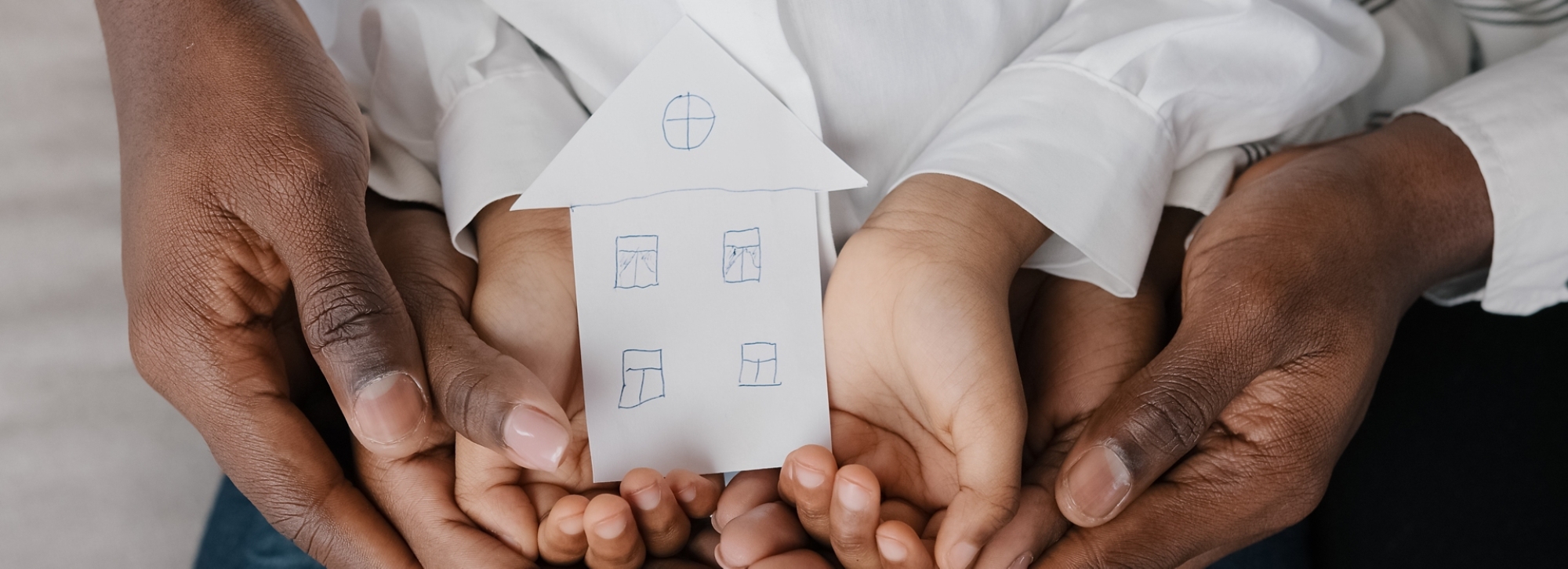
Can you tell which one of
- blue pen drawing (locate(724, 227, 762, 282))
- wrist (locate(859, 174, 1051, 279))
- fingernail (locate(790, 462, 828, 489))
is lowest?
fingernail (locate(790, 462, 828, 489))

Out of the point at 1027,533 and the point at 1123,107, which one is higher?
the point at 1123,107

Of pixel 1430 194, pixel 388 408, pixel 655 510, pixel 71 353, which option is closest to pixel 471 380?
pixel 388 408

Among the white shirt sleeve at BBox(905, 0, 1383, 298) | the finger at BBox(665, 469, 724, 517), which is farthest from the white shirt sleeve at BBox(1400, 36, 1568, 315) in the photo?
the finger at BBox(665, 469, 724, 517)

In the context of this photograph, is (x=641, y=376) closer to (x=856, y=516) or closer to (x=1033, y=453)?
(x=856, y=516)

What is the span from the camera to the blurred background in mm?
835

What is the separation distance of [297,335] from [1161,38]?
2.55 feet

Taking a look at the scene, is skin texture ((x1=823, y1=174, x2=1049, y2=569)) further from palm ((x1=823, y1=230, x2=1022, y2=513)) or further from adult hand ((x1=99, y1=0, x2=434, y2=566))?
adult hand ((x1=99, y1=0, x2=434, y2=566))

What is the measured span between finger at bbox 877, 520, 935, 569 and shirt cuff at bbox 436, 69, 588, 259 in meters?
0.37

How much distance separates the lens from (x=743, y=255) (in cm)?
75

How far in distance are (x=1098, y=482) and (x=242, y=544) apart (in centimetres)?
81

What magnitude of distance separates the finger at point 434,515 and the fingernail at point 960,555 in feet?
0.98

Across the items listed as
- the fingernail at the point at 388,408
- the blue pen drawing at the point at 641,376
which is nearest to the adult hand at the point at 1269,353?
the blue pen drawing at the point at 641,376

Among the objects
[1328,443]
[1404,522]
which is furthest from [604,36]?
[1404,522]

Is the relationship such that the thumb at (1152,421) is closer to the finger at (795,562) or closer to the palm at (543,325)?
the finger at (795,562)
